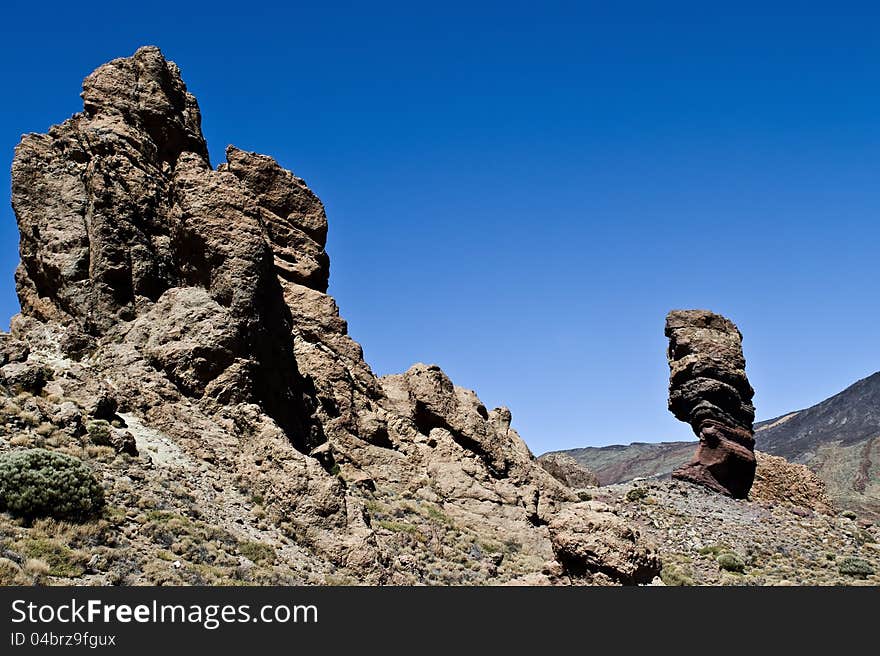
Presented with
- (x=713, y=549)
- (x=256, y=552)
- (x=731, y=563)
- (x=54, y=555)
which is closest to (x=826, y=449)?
(x=713, y=549)

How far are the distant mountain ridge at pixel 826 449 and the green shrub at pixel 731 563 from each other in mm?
75398

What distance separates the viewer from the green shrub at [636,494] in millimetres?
41531

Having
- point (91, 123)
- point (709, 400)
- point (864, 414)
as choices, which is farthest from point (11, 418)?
point (864, 414)

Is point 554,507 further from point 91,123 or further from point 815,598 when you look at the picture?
point 91,123

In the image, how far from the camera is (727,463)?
141ft

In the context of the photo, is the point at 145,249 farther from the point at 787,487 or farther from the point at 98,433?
the point at 787,487

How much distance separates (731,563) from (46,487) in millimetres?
27931

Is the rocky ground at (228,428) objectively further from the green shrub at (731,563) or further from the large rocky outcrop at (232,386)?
the green shrub at (731,563)

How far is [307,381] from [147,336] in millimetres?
6888

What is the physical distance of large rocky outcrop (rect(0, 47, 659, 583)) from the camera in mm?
19906

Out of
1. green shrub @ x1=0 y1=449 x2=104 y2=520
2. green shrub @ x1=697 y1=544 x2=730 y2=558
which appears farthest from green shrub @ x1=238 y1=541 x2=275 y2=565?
green shrub @ x1=697 y1=544 x2=730 y2=558

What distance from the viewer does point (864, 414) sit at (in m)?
164

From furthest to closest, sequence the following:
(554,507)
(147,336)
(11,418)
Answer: (554,507) → (147,336) → (11,418)

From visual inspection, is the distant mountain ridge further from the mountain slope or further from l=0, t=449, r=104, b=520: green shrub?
l=0, t=449, r=104, b=520: green shrub
